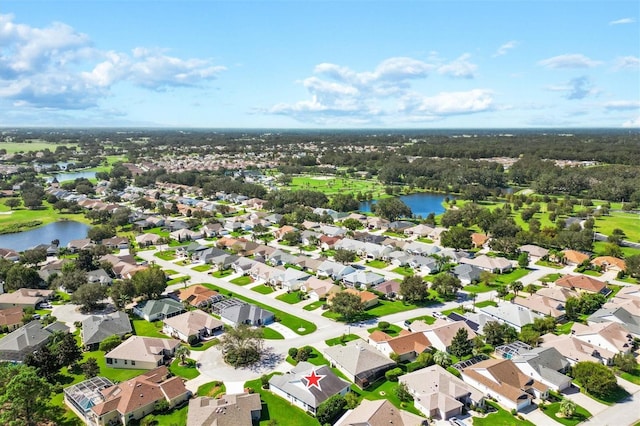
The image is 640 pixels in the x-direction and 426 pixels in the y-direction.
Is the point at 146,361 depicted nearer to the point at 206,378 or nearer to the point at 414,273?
the point at 206,378

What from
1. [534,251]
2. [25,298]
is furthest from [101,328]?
[534,251]

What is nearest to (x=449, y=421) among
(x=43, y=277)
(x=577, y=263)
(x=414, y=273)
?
(x=414, y=273)

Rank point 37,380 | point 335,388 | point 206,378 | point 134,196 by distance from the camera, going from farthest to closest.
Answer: point 134,196, point 206,378, point 335,388, point 37,380

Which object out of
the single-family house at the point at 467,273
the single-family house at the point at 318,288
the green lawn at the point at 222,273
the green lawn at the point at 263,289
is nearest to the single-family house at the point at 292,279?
the single-family house at the point at 318,288

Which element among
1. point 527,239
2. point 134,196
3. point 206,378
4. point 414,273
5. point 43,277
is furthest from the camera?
point 134,196

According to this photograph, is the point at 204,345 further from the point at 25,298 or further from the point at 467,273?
the point at 467,273

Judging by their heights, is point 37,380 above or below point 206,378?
above
